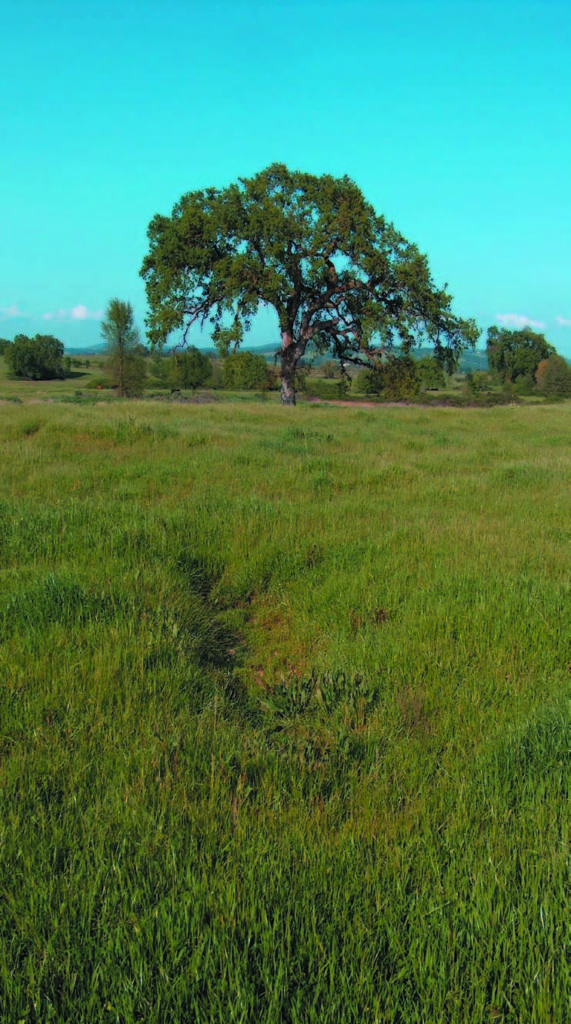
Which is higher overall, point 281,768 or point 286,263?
point 286,263

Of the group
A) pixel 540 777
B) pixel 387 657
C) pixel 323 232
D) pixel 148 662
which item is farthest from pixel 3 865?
pixel 323 232

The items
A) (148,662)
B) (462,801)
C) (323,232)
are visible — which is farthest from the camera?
(323,232)

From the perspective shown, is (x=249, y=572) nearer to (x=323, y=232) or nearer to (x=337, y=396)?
(x=323, y=232)

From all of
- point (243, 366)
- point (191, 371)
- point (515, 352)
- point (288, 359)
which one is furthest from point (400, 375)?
point (515, 352)

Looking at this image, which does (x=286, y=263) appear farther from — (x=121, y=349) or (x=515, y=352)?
(x=515, y=352)

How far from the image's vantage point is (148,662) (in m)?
3.67

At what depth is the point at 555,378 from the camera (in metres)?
83.6

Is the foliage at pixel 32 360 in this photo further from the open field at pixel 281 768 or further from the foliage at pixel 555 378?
the open field at pixel 281 768

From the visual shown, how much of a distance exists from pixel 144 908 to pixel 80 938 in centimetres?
20

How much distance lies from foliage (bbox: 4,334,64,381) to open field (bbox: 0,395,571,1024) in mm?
86403

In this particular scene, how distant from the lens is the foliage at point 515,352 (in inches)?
3799

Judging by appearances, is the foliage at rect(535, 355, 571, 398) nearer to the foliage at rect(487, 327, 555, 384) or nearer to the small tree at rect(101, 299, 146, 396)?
the foliage at rect(487, 327, 555, 384)

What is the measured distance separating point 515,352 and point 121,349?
73059 mm

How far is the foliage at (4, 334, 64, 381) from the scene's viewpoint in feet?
274
